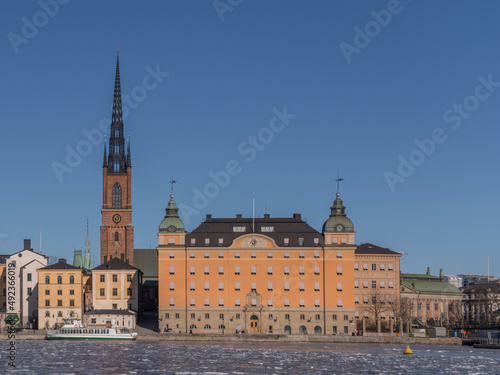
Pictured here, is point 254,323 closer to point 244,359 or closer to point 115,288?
point 115,288

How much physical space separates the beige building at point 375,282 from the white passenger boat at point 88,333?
40593 millimetres

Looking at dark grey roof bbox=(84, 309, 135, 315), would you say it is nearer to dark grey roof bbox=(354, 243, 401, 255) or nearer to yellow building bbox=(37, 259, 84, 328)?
yellow building bbox=(37, 259, 84, 328)

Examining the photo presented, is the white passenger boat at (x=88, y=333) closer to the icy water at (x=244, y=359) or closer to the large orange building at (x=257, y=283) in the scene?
the large orange building at (x=257, y=283)

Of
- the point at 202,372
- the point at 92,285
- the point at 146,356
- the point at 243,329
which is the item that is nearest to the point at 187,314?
the point at 243,329

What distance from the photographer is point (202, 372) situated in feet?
273

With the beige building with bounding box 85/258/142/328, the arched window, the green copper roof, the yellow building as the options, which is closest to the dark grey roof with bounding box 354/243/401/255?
the green copper roof

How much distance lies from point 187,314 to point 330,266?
2421 centimetres

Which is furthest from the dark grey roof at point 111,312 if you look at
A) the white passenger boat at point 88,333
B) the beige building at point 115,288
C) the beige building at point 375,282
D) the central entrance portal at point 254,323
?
the beige building at point 375,282

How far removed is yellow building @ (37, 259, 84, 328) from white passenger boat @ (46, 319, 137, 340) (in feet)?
35.2

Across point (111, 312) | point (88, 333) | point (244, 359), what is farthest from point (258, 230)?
point (244, 359)

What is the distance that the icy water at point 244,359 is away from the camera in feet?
285

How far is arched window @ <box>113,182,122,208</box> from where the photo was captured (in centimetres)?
19538

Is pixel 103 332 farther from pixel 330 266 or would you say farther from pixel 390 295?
pixel 390 295

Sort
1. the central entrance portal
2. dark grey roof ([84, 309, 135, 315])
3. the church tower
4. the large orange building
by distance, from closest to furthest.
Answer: the central entrance portal
the large orange building
dark grey roof ([84, 309, 135, 315])
the church tower
